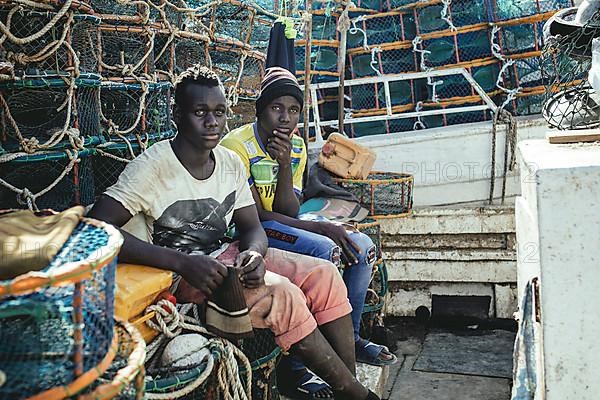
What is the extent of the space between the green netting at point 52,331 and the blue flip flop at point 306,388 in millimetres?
1758

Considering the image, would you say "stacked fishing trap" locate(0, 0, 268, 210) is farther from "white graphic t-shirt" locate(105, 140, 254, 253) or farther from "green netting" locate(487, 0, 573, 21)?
"green netting" locate(487, 0, 573, 21)

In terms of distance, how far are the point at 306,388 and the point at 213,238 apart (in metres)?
0.90

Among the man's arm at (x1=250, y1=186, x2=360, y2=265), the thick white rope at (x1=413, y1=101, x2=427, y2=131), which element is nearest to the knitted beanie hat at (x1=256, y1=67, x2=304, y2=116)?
the man's arm at (x1=250, y1=186, x2=360, y2=265)

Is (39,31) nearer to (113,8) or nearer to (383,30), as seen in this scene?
(113,8)

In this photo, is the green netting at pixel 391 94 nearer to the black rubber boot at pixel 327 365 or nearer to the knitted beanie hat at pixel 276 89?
the knitted beanie hat at pixel 276 89

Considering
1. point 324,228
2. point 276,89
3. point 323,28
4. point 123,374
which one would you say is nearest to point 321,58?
point 323,28

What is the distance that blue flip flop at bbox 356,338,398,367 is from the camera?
3621 mm

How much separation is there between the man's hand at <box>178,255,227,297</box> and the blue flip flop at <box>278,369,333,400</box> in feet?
3.05

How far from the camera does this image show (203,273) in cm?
243

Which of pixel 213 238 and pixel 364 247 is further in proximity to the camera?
pixel 364 247

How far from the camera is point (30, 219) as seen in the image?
5.59 feet

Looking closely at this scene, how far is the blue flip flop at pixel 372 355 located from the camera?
3621mm

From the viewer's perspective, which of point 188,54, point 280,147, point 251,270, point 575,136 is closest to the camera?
point 251,270

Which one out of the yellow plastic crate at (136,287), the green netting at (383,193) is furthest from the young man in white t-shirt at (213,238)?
the green netting at (383,193)
